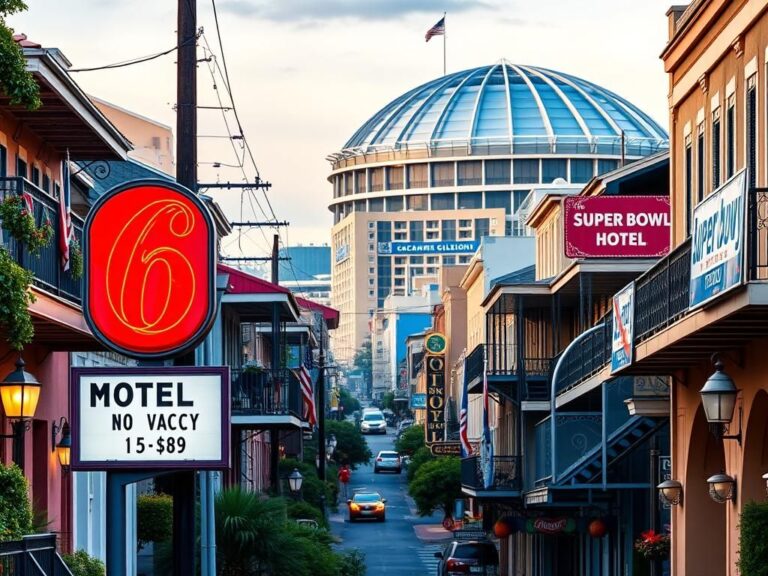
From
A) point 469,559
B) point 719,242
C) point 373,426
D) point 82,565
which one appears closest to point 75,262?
point 82,565

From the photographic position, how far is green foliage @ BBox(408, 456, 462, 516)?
68750 mm

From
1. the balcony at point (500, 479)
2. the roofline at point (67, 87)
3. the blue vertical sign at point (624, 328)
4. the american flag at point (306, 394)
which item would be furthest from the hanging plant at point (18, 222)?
the balcony at point (500, 479)

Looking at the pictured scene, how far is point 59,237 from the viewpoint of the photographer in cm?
2039

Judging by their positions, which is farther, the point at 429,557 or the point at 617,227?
the point at 429,557

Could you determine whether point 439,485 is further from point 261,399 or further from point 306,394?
point 261,399

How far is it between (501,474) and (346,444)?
225 feet

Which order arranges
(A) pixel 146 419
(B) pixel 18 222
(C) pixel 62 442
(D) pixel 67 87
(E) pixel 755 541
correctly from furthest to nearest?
(C) pixel 62 442, (D) pixel 67 87, (E) pixel 755 541, (B) pixel 18 222, (A) pixel 146 419

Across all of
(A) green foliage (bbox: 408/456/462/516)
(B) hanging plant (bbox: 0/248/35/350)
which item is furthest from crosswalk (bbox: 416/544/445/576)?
(B) hanging plant (bbox: 0/248/35/350)

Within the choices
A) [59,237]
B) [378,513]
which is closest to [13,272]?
[59,237]

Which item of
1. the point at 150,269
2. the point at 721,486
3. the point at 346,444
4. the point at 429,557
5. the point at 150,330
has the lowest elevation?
the point at 429,557

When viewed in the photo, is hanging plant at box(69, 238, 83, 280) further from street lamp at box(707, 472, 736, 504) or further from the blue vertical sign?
street lamp at box(707, 472, 736, 504)

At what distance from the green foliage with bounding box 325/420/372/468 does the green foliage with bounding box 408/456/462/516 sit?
4456cm

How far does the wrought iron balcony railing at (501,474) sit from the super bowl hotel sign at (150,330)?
33.4 metres

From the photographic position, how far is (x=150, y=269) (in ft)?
45.6
